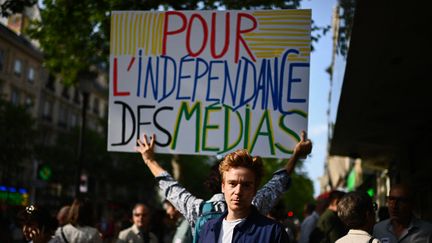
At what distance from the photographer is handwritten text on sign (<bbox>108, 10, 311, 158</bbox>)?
15.8 ft

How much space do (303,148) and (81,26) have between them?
1297 centimetres

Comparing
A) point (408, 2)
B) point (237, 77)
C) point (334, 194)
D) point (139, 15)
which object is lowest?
point (334, 194)

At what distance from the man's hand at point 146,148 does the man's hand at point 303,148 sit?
987 millimetres

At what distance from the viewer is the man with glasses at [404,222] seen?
189 inches

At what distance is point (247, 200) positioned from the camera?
3314 millimetres

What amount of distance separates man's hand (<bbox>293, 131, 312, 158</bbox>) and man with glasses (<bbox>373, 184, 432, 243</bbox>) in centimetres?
79

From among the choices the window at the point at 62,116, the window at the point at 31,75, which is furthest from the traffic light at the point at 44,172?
the window at the point at 62,116

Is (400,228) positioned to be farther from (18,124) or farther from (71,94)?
(71,94)

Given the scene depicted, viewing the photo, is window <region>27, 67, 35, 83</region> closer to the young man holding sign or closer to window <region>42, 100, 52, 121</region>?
window <region>42, 100, 52, 121</region>

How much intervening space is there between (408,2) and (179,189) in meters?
3.44

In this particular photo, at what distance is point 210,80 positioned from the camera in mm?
4977

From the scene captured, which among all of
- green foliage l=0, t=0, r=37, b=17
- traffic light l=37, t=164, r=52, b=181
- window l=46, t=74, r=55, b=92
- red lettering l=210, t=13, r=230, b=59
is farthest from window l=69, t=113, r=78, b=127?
red lettering l=210, t=13, r=230, b=59

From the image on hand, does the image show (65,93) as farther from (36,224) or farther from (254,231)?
(254,231)

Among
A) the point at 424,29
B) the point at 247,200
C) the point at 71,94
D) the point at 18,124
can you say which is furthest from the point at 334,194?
the point at 71,94
